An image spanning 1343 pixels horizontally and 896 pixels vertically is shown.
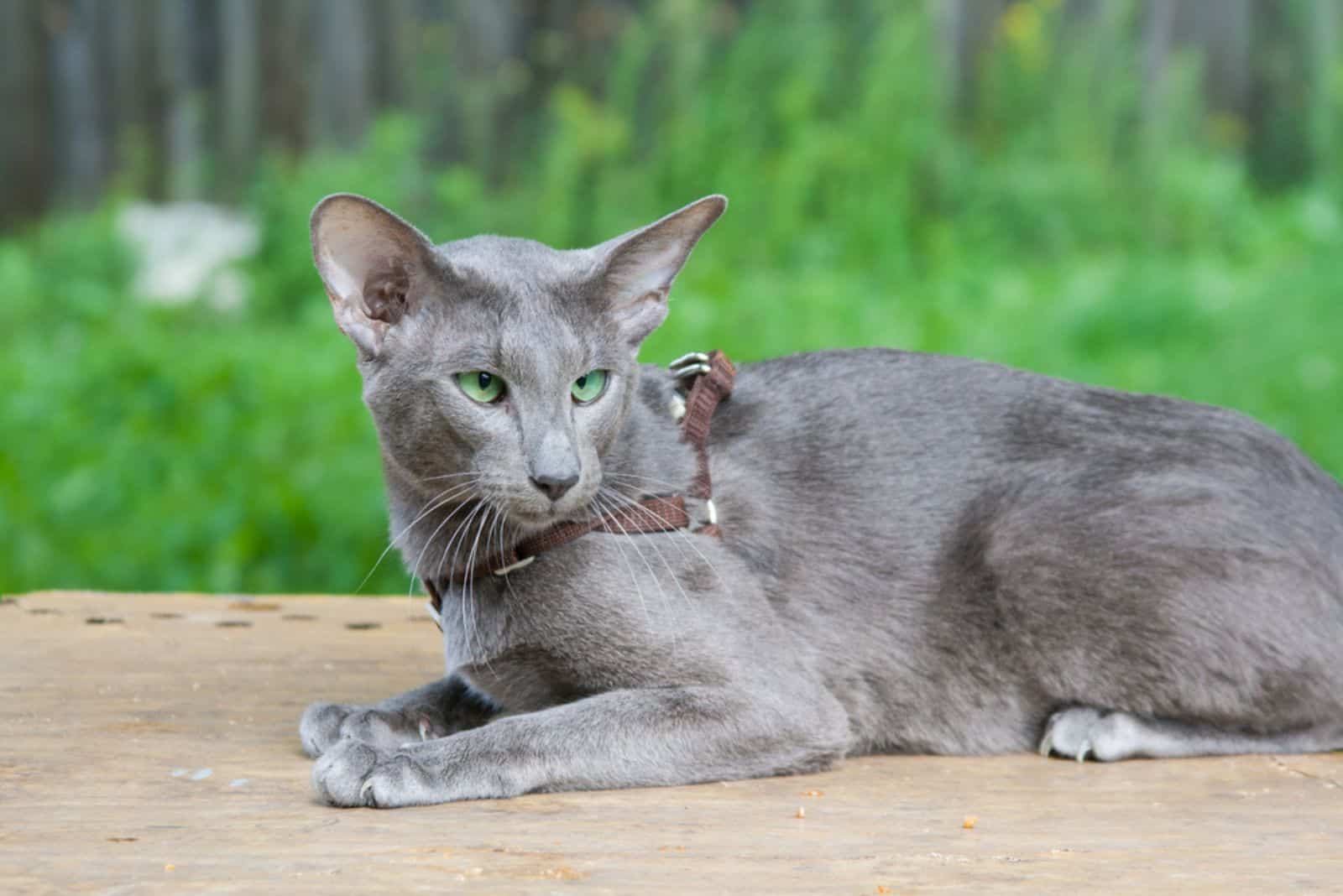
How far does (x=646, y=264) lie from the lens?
2016mm

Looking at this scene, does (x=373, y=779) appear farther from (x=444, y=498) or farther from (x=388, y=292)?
(x=388, y=292)

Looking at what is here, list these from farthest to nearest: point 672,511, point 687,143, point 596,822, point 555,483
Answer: point 687,143 < point 672,511 < point 555,483 < point 596,822

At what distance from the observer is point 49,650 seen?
255cm

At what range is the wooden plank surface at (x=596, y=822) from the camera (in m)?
1.48

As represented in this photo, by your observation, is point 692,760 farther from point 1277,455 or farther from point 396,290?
point 1277,455

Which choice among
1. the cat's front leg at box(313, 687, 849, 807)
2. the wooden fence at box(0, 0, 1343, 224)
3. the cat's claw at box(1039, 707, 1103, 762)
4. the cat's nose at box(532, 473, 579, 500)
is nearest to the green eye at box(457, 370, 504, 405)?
the cat's nose at box(532, 473, 579, 500)

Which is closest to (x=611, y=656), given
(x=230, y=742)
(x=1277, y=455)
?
(x=230, y=742)

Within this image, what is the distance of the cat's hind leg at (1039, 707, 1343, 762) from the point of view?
207 cm

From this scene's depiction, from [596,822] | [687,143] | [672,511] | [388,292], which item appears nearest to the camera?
[596,822]

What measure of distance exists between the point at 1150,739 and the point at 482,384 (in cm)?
93

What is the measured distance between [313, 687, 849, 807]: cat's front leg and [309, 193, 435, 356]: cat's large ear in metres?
0.46

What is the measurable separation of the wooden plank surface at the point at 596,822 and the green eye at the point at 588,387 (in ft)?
1.46

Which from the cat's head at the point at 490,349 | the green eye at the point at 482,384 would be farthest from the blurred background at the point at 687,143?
the green eye at the point at 482,384

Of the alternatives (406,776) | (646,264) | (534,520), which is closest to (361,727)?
(406,776)
